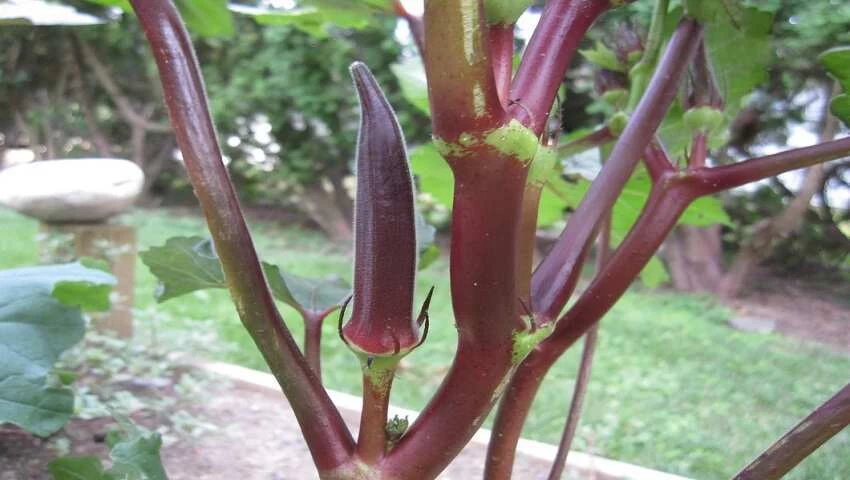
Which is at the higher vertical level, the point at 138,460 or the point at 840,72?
the point at 840,72

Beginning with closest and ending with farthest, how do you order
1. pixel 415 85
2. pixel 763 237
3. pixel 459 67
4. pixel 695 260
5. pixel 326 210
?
pixel 459 67 < pixel 415 85 < pixel 763 237 < pixel 695 260 < pixel 326 210

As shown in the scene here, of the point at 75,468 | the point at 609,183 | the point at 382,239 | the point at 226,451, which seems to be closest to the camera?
the point at 382,239

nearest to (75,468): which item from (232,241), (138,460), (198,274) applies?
(138,460)

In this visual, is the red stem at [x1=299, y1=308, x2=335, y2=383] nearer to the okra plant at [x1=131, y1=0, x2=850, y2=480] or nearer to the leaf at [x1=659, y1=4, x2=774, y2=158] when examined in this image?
the okra plant at [x1=131, y1=0, x2=850, y2=480]

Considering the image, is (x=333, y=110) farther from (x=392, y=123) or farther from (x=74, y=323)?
(x=392, y=123)

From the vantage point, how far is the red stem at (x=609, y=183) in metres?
0.47

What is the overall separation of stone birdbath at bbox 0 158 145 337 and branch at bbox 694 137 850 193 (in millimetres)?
1728

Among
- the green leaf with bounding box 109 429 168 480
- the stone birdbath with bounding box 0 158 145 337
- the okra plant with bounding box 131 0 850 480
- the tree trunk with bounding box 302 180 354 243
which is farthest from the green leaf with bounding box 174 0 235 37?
the tree trunk with bounding box 302 180 354 243

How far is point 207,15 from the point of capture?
792 millimetres

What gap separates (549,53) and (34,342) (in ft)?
2.43

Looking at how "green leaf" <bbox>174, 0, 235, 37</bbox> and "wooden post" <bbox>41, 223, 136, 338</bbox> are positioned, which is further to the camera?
"wooden post" <bbox>41, 223, 136, 338</bbox>

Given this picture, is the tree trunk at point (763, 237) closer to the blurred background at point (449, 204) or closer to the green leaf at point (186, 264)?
the blurred background at point (449, 204)

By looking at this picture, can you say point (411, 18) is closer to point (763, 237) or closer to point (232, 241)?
point (232, 241)

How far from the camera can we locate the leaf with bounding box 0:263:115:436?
2.77 feet
